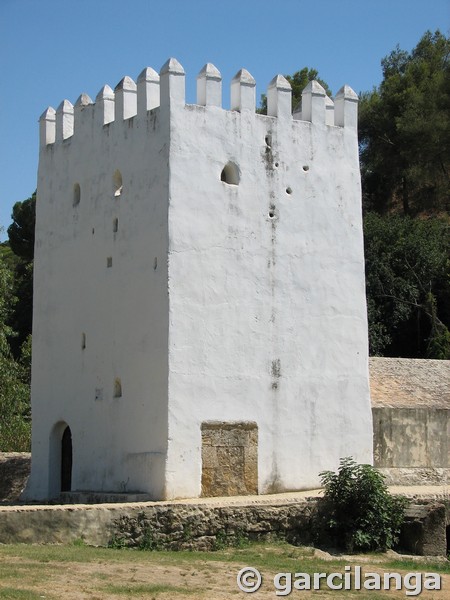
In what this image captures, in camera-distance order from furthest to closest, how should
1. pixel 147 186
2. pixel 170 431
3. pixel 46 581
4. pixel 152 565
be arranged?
pixel 147 186 < pixel 170 431 < pixel 152 565 < pixel 46 581

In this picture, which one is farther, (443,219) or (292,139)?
(443,219)

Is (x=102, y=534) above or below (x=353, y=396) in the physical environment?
below

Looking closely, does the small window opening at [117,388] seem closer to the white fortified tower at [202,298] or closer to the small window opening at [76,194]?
the white fortified tower at [202,298]

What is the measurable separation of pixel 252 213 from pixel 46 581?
8.88m

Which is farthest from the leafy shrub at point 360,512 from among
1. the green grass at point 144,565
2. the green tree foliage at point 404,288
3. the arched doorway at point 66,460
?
the green tree foliage at point 404,288

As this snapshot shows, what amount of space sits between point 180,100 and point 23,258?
26.7m

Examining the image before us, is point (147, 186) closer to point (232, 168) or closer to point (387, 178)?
point (232, 168)

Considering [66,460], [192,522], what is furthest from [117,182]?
[192,522]

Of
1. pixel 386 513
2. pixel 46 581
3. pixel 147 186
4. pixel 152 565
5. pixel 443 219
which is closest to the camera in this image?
pixel 46 581

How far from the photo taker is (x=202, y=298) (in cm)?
1798

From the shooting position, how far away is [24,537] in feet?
46.1

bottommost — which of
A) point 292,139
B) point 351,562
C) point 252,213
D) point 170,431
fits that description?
point 351,562

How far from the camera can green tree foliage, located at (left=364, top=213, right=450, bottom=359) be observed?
33156mm

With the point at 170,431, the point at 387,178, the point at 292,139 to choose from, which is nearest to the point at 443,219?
the point at 387,178
